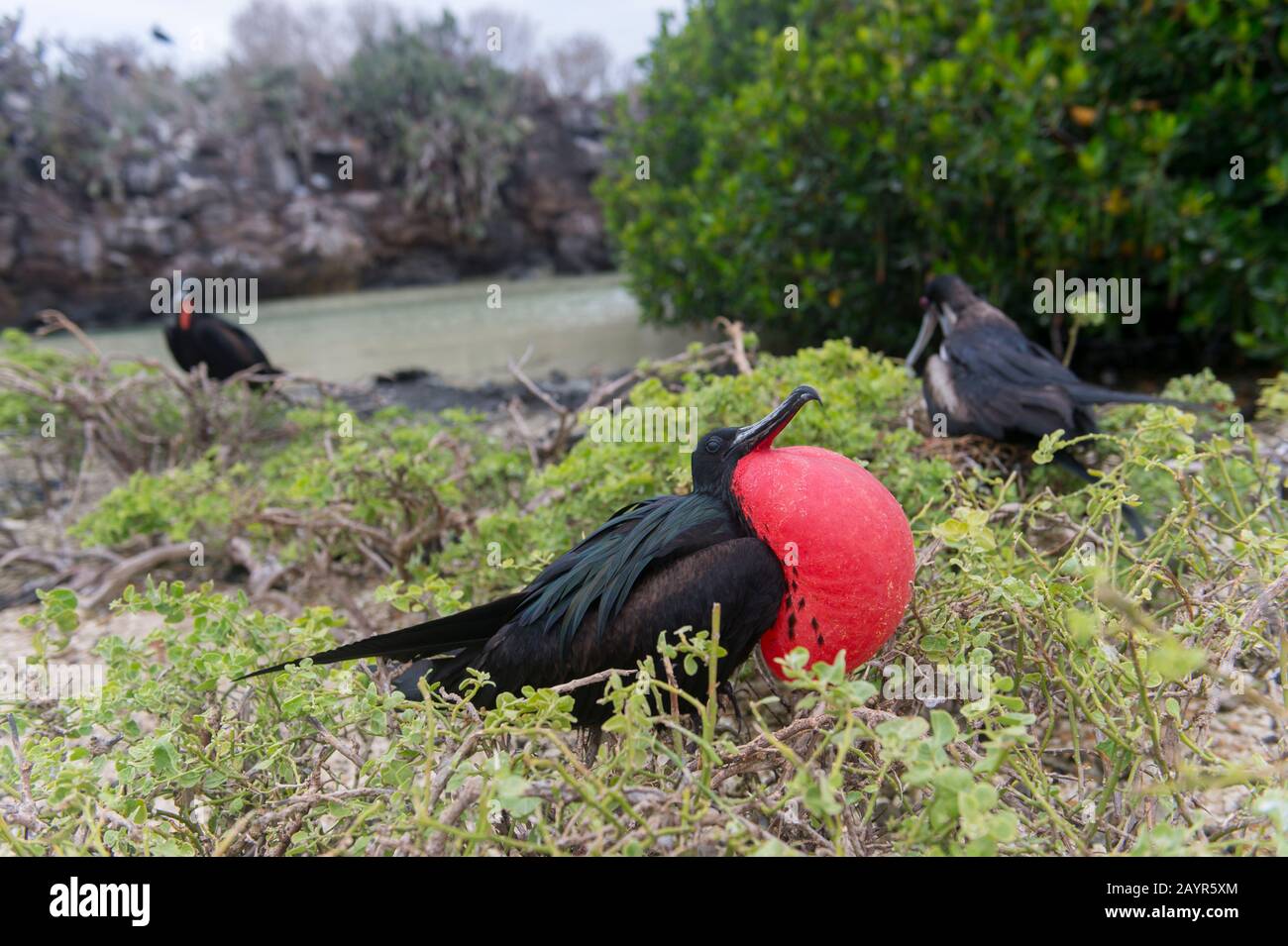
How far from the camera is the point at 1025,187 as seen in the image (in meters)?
3.77

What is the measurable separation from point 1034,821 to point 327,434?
2830 mm

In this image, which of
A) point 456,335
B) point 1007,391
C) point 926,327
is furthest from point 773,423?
point 456,335

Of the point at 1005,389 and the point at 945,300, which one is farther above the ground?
the point at 945,300

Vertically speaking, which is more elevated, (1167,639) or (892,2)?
(892,2)

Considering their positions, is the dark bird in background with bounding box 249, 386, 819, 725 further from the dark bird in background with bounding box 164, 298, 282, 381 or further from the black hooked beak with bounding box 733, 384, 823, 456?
the dark bird in background with bounding box 164, 298, 282, 381

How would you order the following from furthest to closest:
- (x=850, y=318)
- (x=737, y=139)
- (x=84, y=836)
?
(x=737, y=139) → (x=850, y=318) → (x=84, y=836)

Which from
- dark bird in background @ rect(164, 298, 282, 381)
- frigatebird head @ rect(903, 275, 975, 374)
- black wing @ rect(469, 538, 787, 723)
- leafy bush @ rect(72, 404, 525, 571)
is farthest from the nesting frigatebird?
dark bird in background @ rect(164, 298, 282, 381)

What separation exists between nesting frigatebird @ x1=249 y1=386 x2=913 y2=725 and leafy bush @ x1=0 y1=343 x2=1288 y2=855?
0.22 feet

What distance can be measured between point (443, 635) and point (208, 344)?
12.3 ft

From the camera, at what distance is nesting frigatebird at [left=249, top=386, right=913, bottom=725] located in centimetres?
115

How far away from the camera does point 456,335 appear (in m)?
9.73

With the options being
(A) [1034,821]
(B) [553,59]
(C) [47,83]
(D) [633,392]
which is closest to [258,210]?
(C) [47,83]

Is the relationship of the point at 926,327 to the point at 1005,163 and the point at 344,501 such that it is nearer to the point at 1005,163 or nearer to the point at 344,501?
the point at 1005,163
